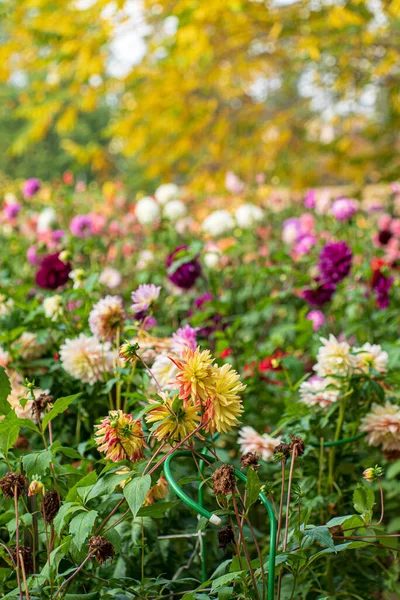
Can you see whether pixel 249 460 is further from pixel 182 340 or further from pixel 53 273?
pixel 53 273

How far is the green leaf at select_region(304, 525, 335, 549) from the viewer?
85cm

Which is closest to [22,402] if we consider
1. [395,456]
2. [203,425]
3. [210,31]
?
[203,425]

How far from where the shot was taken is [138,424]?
0.95 metres

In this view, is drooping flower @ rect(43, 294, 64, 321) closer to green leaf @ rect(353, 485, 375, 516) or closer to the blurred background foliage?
green leaf @ rect(353, 485, 375, 516)

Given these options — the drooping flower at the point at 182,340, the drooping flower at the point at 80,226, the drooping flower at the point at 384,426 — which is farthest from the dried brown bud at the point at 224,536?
the drooping flower at the point at 80,226

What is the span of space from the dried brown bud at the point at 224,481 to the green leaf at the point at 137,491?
3.6 inches

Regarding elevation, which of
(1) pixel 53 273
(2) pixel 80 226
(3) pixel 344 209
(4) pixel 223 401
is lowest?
(3) pixel 344 209

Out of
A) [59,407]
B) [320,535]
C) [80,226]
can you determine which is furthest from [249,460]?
[80,226]

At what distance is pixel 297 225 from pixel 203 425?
2.28 metres

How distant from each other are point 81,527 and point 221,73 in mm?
4737

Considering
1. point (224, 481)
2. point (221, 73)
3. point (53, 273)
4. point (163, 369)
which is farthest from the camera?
point (221, 73)

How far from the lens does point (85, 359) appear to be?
4.30ft

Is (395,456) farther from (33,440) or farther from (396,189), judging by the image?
(396,189)

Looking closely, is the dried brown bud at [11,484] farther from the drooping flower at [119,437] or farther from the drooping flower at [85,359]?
the drooping flower at [85,359]
